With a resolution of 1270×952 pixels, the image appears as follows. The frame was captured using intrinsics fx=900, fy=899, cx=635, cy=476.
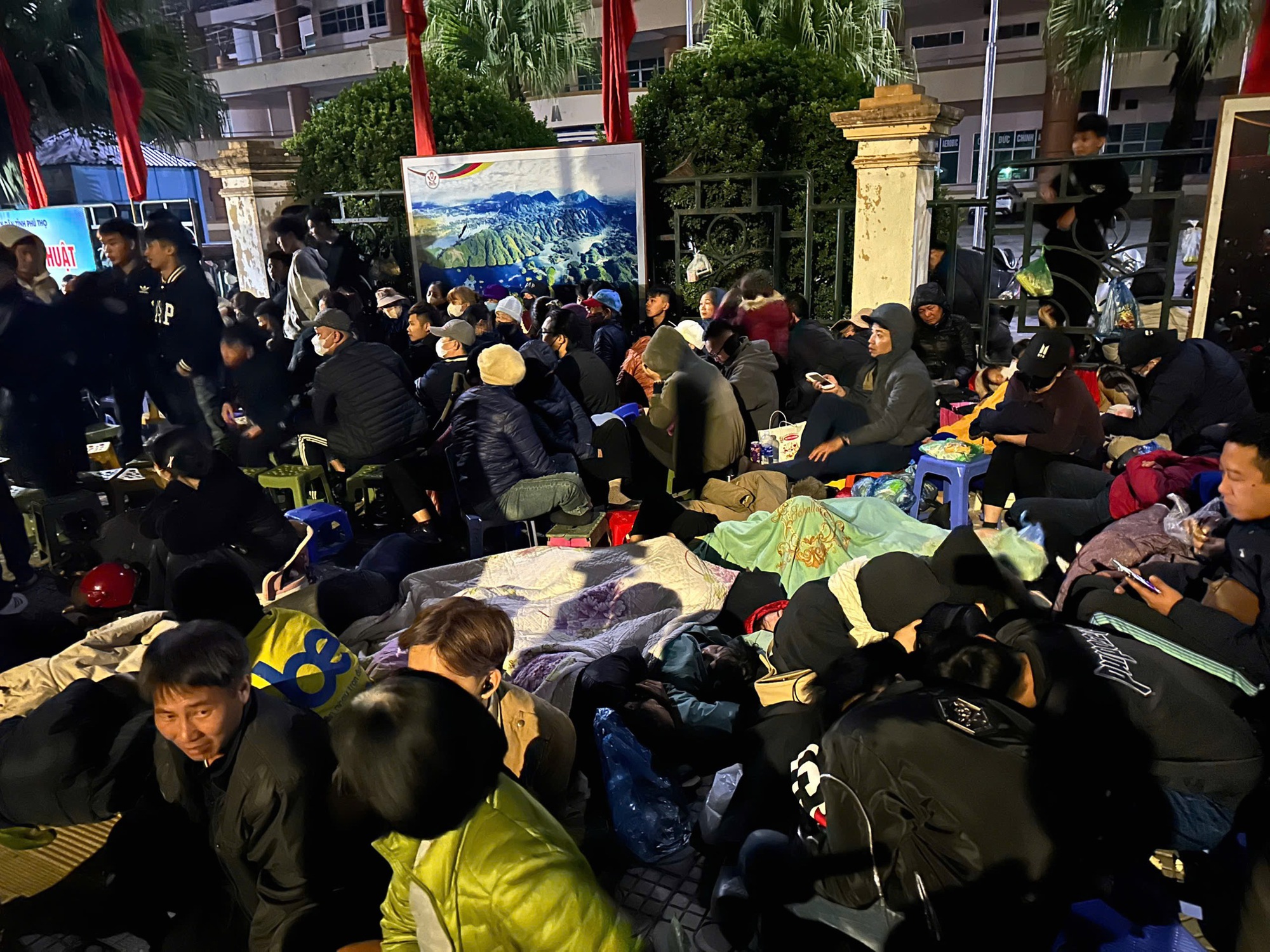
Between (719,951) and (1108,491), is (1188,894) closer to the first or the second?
(719,951)

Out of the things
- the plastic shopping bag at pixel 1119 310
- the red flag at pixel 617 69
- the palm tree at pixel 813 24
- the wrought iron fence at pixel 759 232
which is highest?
the palm tree at pixel 813 24

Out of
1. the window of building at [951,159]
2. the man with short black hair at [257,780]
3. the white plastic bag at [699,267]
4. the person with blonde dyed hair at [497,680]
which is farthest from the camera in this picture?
the window of building at [951,159]

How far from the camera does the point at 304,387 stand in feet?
23.5

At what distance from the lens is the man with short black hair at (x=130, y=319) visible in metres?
6.99

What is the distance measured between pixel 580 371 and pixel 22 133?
382 inches

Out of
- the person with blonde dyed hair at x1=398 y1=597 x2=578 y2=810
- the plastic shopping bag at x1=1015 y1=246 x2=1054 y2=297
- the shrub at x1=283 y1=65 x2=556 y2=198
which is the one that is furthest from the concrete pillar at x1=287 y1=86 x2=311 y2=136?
the person with blonde dyed hair at x1=398 y1=597 x2=578 y2=810

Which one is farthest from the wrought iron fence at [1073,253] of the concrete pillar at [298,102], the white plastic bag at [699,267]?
the concrete pillar at [298,102]

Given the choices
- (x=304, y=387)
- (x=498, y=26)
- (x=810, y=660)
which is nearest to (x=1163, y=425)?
(x=810, y=660)

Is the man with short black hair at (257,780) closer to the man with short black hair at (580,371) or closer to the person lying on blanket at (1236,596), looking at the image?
the person lying on blanket at (1236,596)

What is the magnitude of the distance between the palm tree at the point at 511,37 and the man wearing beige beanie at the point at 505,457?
1584 cm

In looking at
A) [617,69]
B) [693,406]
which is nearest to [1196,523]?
[693,406]

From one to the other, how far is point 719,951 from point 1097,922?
3.50 feet

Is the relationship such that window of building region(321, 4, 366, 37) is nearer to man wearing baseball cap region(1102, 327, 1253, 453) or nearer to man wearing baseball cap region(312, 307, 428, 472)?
man wearing baseball cap region(312, 307, 428, 472)

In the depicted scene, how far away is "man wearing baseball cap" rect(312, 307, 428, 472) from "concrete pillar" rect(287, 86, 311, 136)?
35.5m
